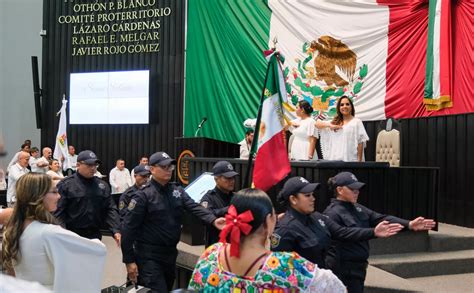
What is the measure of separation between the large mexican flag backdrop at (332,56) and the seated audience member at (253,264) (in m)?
6.64

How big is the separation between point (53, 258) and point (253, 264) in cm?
106

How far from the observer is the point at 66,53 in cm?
1503

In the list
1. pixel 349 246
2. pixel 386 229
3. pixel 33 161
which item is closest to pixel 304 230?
pixel 386 229

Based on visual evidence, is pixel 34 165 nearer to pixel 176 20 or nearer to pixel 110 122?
pixel 110 122

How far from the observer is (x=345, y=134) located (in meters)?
6.70

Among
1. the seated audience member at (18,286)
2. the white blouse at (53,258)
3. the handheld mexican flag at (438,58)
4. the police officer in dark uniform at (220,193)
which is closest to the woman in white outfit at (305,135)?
the police officer in dark uniform at (220,193)

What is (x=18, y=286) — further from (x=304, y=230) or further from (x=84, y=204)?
(x=84, y=204)

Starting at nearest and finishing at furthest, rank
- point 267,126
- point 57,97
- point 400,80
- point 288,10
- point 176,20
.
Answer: point 267,126 < point 400,80 < point 288,10 < point 176,20 < point 57,97

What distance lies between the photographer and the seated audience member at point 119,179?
12.6 metres

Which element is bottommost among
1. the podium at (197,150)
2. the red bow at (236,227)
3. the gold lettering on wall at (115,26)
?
the red bow at (236,227)

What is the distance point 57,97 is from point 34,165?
3.79 m

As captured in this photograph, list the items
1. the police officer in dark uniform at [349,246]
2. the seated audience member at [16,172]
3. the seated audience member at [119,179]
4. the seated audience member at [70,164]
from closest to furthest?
the police officer in dark uniform at [349,246] → the seated audience member at [16,172] → the seated audience member at [119,179] → the seated audience member at [70,164]

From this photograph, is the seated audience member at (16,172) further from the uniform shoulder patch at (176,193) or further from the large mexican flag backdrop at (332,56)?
the uniform shoulder patch at (176,193)

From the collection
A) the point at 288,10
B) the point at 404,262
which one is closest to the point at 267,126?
the point at 404,262
